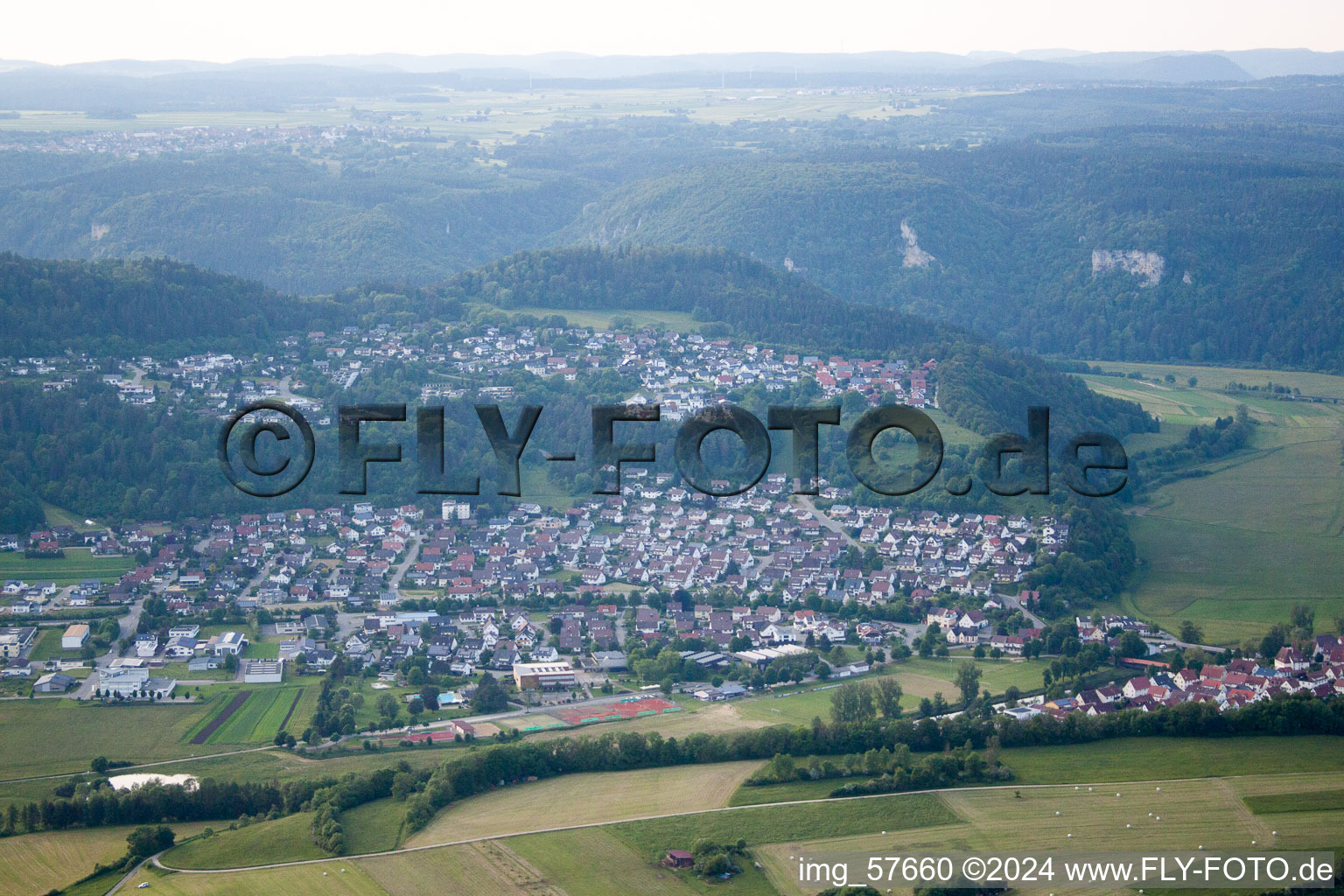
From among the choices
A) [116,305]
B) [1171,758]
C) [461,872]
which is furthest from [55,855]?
[116,305]

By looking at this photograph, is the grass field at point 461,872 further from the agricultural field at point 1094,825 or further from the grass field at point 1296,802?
the grass field at point 1296,802

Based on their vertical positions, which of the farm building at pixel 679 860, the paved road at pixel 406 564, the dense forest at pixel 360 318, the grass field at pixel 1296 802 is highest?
the dense forest at pixel 360 318

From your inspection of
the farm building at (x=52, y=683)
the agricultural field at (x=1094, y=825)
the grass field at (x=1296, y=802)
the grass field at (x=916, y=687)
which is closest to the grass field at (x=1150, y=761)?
the agricultural field at (x=1094, y=825)

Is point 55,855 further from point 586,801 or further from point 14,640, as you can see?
point 14,640

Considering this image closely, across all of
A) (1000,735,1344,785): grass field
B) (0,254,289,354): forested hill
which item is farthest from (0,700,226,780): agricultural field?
(0,254,289,354): forested hill

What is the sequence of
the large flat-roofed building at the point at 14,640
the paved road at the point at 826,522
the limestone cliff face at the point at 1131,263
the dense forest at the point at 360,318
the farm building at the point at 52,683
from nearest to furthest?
the farm building at the point at 52,683
the large flat-roofed building at the point at 14,640
the paved road at the point at 826,522
the dense forest at the point at 360,318
the limestone cliff face at the point at 1131,263

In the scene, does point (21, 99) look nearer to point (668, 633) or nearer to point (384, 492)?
point (384, 492)

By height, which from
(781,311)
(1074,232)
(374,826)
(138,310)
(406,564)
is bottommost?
(406,564)
